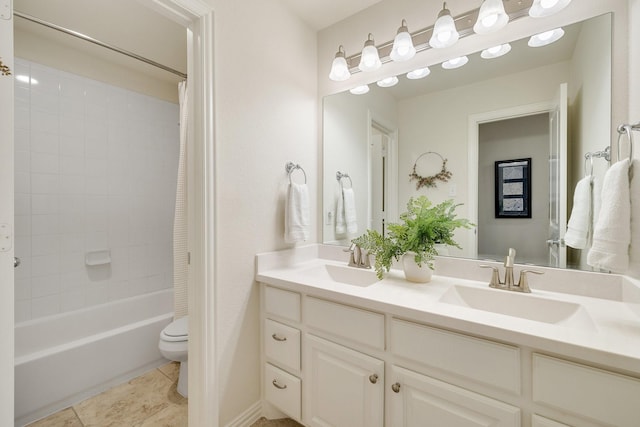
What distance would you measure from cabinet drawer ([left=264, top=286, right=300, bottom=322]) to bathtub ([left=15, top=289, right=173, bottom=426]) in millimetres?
1259

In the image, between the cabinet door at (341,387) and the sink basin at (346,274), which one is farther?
the sink basin at (346,274)

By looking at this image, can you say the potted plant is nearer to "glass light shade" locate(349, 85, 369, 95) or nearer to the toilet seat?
"glass light shade" locate(349, 85, 369, 95)

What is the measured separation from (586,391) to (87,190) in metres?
3.01

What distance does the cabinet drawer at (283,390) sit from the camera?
1.35 m

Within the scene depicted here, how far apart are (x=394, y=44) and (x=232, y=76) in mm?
881

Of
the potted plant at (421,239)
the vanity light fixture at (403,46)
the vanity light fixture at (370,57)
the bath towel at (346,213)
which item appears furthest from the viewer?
the bath towel at (346,213)

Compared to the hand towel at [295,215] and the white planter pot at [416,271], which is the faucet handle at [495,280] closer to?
the white planter pot at [416,271]

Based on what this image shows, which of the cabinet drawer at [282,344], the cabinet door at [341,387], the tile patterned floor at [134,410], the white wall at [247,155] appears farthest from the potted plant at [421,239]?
the tile patterned floor at [134,410]

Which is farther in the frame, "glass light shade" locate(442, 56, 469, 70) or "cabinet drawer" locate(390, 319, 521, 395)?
"glass light shade" locate(442, 56, 469, 70)

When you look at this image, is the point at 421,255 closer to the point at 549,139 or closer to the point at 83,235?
the point at 549,139

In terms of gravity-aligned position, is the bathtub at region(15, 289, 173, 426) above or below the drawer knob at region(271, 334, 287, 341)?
below

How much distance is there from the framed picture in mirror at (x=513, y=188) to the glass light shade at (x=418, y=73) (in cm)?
63

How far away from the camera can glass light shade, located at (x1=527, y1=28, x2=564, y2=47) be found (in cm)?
119

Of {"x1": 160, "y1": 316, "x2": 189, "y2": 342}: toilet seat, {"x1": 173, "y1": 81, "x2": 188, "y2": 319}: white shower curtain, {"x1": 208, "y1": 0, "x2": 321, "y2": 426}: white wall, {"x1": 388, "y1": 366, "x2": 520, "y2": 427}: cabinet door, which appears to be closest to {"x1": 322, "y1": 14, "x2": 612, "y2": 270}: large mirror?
{"x1": 208, "y1": 0, "x2": 321, "y2": 426}: white wall
